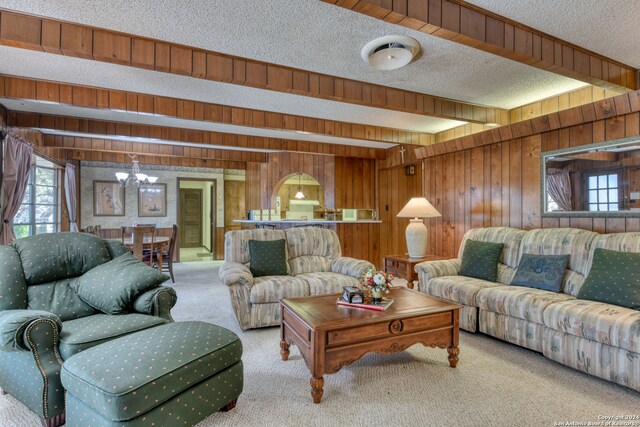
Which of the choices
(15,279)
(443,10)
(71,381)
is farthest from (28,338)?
(443,10)

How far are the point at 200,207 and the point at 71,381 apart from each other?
9.54m

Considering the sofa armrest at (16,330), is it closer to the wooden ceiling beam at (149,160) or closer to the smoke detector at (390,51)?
the smoke detector at (390,51)

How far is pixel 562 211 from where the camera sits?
337 centimetres

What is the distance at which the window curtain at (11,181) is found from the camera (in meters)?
3.66

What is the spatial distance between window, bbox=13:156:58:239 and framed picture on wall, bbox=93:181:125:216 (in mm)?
1069

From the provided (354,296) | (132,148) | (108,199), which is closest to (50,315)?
(354,296)

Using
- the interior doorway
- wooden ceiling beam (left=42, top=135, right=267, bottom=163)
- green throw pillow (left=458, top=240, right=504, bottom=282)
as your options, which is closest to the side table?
green throw pillow (left=458, top=240, right=504, bottom=282)

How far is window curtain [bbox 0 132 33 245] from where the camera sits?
3.66m

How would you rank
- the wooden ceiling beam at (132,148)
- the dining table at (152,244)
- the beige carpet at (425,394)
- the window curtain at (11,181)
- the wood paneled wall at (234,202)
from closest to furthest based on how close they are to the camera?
the beige carpet at (425,394), the window curtain at (11,181), the dining table at (152,244), the wooden ceiling beam at (132,148), the wood paneled wall at (234,202)

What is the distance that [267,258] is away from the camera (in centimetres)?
357

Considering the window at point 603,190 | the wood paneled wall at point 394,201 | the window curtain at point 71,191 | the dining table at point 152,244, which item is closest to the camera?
A: the window at point 603,190

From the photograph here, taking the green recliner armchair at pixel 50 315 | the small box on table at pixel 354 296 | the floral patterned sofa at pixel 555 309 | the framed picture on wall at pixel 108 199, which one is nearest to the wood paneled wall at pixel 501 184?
the floral patterned sofa at pixel 555 309

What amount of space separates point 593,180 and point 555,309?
1.50 metres

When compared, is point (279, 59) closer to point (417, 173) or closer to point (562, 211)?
point (562, 211)
